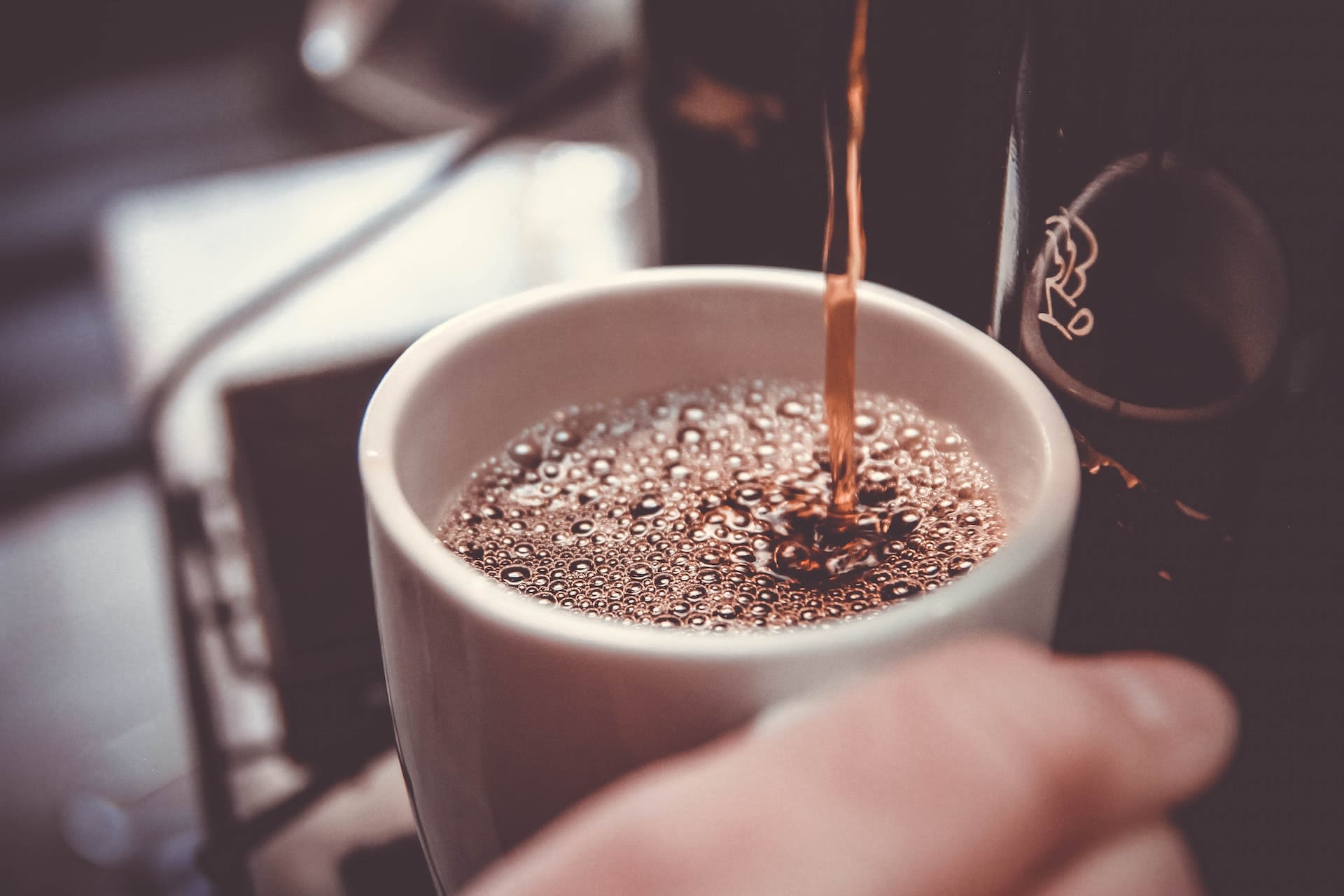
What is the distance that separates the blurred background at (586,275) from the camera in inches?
10.5

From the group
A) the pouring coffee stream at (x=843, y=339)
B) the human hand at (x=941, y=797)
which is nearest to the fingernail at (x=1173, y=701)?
the human hand at (x=941, y=797)

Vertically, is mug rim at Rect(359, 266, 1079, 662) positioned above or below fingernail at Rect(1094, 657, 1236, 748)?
above

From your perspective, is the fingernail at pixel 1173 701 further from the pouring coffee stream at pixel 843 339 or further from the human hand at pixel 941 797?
the pouring coffee stream at pixel 843 339

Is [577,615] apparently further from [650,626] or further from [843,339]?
[843,339]

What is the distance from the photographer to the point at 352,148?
2.15 meters

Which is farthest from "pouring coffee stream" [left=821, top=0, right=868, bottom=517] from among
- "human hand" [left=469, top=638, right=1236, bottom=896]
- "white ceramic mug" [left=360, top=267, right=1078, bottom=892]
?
"human hand" [left=469, top=638, right=1236, bottom=896]

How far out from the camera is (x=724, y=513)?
1.20 feet

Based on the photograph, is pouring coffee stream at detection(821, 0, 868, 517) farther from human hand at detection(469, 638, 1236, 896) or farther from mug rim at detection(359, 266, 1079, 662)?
human hand at detection(469, 638, 1236, 896)

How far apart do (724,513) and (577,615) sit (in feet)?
0.37

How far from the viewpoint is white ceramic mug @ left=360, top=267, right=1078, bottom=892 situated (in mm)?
247

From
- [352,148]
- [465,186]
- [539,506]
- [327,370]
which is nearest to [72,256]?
[352,148]

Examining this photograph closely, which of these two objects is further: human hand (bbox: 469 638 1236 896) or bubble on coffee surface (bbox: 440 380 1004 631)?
bubble on coffee surface (bbox: 440 380 1004 631)

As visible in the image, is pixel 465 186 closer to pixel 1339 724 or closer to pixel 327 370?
pixel 327 370

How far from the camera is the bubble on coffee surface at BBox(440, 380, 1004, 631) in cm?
33
